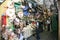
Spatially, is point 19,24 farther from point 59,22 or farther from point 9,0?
point 59,22

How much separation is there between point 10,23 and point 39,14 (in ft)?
1.12

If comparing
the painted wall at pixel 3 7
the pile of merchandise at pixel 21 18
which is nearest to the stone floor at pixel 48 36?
the pile of merchandise at pixel 21 18

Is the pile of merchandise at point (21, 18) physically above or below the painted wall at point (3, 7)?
below

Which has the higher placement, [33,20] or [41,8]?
[41,8]

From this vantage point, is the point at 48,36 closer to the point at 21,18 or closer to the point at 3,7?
the point at 21,18

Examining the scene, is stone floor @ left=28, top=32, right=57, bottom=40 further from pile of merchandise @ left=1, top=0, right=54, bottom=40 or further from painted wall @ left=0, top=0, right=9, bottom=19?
painted wall @ left=0, top=0, right=9, bottom=19

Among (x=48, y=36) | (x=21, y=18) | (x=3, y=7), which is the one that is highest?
(x=3, y=7)

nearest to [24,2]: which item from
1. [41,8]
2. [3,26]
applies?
[41,8]

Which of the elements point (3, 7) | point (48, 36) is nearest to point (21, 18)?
point (3, 7)

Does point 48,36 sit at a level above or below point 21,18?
below

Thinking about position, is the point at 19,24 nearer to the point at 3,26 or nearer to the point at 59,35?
the point at 3,26

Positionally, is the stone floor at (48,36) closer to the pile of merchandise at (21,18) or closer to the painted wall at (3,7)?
the pile of merchandise at (21,18)

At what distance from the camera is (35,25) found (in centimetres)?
147

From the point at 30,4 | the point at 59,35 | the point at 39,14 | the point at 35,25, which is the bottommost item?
the point at 59,35
